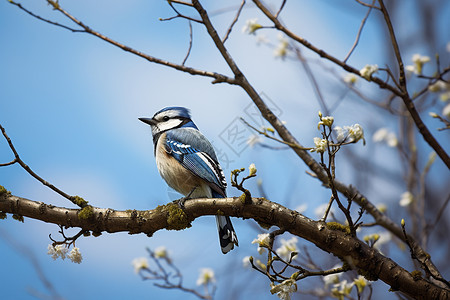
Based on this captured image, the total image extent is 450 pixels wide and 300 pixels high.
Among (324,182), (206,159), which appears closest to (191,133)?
(206,159)

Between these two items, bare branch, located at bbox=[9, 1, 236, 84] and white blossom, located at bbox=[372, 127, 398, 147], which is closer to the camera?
bare branch, located at bbox=[9, 1, 236, 84]

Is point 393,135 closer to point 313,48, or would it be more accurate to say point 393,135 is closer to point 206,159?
point 313,48

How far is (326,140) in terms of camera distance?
2004 mm

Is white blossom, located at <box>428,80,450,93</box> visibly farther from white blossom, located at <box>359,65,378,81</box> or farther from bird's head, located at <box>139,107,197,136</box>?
bird's head, located at <box>139,107,197,136</box>

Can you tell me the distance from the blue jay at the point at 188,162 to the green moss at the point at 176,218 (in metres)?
0.42

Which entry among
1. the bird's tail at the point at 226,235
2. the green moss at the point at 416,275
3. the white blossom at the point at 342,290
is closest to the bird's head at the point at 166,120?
the bird's tail at the point at 226,235

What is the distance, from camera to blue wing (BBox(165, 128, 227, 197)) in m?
2.90

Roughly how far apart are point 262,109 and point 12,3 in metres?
1.62

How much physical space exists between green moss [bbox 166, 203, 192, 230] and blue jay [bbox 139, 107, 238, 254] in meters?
0.42

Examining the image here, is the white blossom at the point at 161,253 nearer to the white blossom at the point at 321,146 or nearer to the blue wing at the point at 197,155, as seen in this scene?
the blue wing at the point at 197,155

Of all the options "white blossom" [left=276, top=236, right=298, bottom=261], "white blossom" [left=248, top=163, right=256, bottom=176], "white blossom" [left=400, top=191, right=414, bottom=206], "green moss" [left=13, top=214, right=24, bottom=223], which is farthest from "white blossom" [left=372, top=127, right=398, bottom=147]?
"green moss" [left=13, top=214, right=24, bottom=223]

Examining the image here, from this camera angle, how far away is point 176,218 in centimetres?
229

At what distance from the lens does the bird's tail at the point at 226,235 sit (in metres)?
2.82

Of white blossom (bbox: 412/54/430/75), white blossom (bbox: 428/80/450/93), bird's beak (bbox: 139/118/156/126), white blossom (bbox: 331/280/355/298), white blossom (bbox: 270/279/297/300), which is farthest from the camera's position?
bird's beak (bbox: 139/118/156/126)
